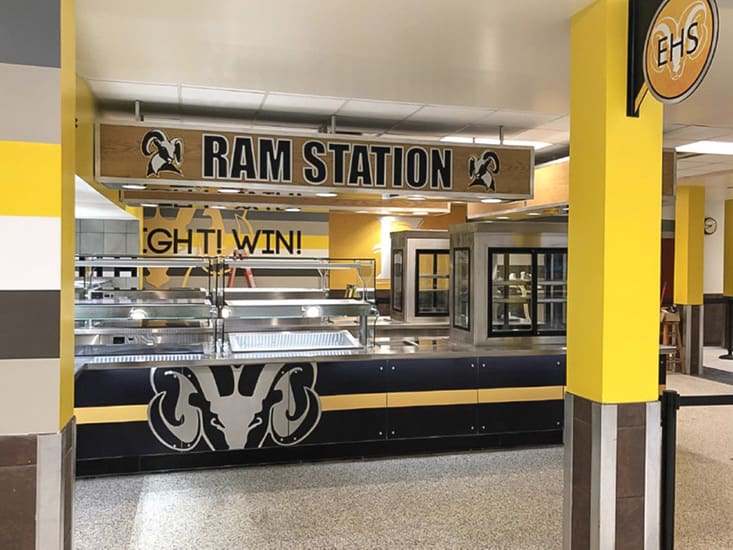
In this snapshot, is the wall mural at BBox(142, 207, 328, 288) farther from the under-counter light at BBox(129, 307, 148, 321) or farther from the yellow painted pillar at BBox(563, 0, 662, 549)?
the yellow painted pillar at BBox(563, 0, 662, 549)

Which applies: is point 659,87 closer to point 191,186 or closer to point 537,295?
point 191,186

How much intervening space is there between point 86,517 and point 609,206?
3311 millimetres

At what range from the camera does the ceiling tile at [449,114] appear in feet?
16.1

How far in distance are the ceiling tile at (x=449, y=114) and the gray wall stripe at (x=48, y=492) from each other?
11.8 feet

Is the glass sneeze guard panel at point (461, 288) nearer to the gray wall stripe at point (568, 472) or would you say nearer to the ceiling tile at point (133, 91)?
the gray wall stripe at point (568, 472)

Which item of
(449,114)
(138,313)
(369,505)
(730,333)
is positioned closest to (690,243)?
(730,333)

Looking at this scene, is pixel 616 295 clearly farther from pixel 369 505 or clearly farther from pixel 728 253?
pixel 728 253

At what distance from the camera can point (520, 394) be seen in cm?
514

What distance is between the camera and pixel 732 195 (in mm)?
10258

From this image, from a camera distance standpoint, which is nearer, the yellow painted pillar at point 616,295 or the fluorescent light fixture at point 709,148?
the yellow painted pillar at point 616,295

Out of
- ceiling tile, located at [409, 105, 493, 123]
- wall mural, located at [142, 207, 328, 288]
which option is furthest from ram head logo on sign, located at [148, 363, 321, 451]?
wall mural, located at [142, 207, 328, 288]

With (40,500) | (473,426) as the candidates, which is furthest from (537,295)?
(40,500)

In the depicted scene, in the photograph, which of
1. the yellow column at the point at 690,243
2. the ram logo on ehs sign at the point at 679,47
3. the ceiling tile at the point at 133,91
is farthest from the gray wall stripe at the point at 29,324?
the yellow column at the point at 690,243

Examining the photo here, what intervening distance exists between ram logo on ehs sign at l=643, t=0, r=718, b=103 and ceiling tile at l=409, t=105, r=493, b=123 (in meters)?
2.54
